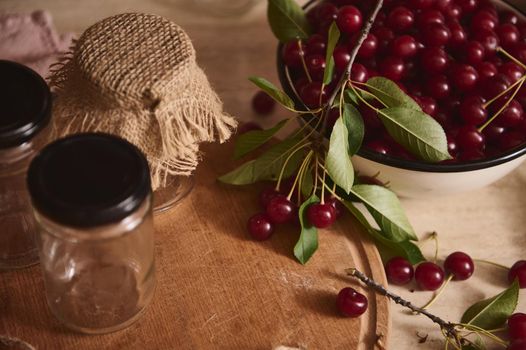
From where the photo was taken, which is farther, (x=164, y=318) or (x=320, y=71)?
(x=320, y=71)

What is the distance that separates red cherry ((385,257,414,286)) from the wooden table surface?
0.8 inches

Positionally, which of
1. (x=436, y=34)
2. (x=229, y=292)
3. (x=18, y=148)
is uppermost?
(x=436, y=34)

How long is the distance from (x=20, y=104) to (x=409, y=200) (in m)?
0.52

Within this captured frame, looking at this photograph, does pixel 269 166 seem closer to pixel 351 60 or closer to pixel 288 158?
pixel 288 158

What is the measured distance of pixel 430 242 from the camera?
886mm

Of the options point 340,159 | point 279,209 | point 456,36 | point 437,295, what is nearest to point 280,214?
point 279,209

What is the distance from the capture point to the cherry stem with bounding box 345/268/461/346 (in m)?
0.75

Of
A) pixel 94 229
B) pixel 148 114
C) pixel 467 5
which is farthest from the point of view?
pixel 467 5

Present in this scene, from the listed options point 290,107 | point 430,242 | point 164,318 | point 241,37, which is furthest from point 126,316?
point 241,37

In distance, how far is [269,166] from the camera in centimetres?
82

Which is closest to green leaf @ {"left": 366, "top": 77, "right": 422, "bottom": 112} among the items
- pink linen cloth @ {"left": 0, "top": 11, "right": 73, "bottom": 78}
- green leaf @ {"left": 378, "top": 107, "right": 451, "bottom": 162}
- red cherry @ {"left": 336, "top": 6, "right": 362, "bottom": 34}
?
green leaf @ {"left": 378, "top": 107, "right": 451, "bottom": 162}

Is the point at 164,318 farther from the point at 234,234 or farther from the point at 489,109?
the point at 489,109

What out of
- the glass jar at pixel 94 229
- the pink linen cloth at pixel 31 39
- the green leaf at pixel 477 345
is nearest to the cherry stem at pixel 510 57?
the green leaf at pixel 477 345

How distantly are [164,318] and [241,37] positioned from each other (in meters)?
0.55
